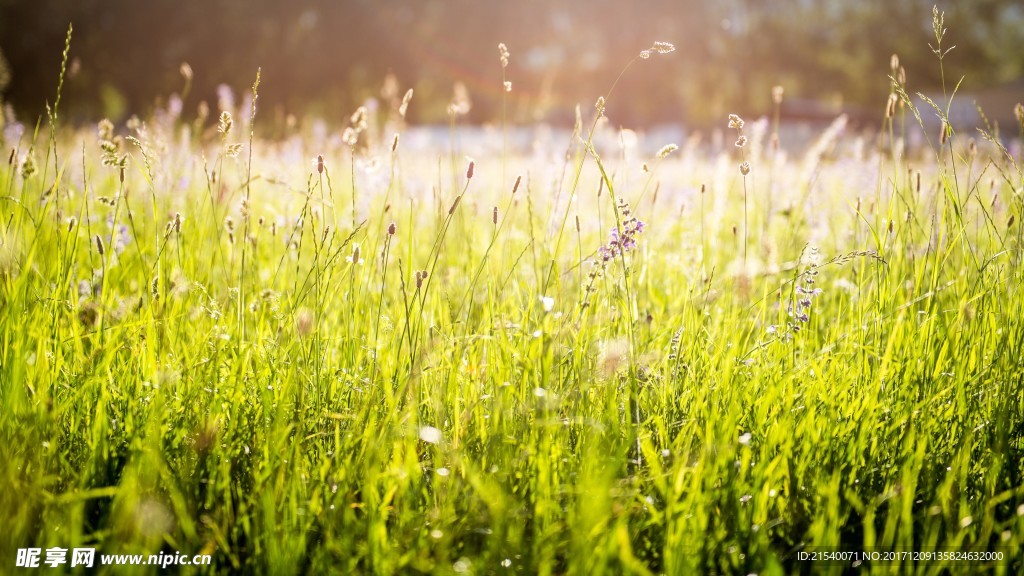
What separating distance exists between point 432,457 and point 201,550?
52cm

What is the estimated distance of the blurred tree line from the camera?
24.8 m

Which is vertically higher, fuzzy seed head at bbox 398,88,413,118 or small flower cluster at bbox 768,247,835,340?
fuzzy seed head at bbox 398,88,413,118

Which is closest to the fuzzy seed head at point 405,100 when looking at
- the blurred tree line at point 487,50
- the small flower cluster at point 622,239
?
the small flower cluster at point 622,239

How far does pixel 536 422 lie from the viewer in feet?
4.98

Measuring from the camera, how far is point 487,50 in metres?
27.6

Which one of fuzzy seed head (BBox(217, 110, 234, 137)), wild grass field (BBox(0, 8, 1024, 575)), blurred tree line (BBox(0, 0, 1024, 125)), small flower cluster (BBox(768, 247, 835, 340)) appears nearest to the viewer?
wild grass field (BBox(0, 8, 1024, 575))

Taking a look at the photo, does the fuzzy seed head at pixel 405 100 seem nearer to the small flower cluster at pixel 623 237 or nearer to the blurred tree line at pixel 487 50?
the small flower cluster at pixel 623 237

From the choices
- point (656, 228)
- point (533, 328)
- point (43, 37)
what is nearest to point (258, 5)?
point (43, 37)

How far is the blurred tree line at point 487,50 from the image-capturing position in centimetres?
2484

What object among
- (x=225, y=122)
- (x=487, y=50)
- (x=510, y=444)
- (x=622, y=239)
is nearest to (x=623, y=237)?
(x=622, y=239)

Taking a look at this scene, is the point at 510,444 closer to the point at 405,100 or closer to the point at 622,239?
the point at 622,239

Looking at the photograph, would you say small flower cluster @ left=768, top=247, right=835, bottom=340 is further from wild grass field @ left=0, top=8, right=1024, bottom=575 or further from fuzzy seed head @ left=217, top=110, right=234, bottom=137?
fuzzy seed head @ left=217, top=110, right=234, bottom=137

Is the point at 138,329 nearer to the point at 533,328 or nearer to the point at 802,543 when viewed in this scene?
the point at 533,328

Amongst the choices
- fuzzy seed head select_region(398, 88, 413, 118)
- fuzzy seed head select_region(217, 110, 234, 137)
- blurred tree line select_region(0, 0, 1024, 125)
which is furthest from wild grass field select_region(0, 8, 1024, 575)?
blurred tree line select_region(0, 0, 1024, 125)
